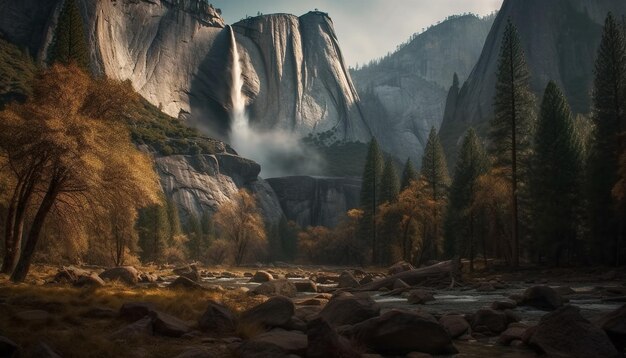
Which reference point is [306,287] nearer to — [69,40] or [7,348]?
[7,348]

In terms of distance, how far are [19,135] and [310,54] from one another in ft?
557

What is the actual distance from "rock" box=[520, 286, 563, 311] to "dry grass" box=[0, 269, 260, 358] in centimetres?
1029

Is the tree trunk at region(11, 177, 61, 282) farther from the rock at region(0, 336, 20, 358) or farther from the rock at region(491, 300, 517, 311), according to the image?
the rock at region(491, 300, 517, 311)

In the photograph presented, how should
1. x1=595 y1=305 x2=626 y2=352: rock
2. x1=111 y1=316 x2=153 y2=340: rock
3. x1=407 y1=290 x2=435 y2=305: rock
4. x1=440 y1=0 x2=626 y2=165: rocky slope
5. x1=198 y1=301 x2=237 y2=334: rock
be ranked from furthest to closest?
1. x1=440 y1=0 x2=626 y2=165: rocky slope
2. x1=407 y1=290 x2=435 y2=305: rock
3. x1=198 y1=301 x2=237 y2=334: rock
4. x1=111 y1=316 x2=153 y2=340: rock
5. x1=595 y1=305 x2=626 y2=352: rock

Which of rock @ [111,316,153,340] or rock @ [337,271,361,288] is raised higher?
rock @ [111,316,153,340]

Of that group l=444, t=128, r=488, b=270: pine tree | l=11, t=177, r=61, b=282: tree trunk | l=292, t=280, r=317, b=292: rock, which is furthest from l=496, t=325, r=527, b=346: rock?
l=444, t=128, r=488, b=270: pine tree

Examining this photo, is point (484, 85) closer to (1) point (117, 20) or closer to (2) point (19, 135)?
(1) point (117, 20)

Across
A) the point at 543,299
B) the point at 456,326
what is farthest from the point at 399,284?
the point at 456,326

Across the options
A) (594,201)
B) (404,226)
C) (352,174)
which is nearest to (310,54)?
(352,174)

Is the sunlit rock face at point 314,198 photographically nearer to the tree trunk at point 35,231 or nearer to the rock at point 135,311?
the tree trunk at point 35,231

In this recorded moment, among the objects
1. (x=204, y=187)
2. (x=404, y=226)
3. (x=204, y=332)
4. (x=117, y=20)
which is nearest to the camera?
(x=204, y=332)

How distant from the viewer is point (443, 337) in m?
8.95

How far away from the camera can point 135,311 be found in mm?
11352

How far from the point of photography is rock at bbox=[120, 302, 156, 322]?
11219 millimetres
